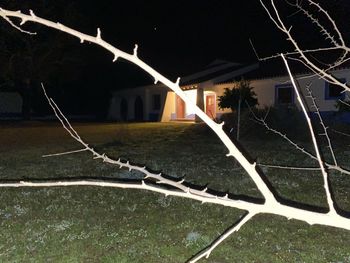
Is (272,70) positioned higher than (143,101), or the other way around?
(272,70)

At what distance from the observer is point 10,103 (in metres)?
44.6

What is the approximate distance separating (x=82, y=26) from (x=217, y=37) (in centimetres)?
1180

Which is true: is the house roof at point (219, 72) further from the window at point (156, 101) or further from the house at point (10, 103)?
the house at point (10, 103)

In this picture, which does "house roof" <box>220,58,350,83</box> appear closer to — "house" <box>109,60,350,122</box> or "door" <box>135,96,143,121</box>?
"house" <box>109,60,350,122</box>

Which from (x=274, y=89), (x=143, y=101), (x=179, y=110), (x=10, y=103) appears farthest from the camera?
(x=10, y=103)

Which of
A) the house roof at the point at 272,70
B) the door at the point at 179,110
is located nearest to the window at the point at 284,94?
the house roof at the point at 272,70

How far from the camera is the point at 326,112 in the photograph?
21.8 m

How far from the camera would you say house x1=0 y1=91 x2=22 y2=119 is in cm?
4372

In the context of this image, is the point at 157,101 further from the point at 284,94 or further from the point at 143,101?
the point at 284,94

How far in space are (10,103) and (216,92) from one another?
76.1 ft

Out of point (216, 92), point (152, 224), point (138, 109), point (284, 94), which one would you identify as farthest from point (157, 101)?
point (152, 224)

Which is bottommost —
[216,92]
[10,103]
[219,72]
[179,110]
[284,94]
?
[179,110]

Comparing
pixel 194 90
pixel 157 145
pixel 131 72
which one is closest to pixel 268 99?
pixel 194 90

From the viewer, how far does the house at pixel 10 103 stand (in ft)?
143
